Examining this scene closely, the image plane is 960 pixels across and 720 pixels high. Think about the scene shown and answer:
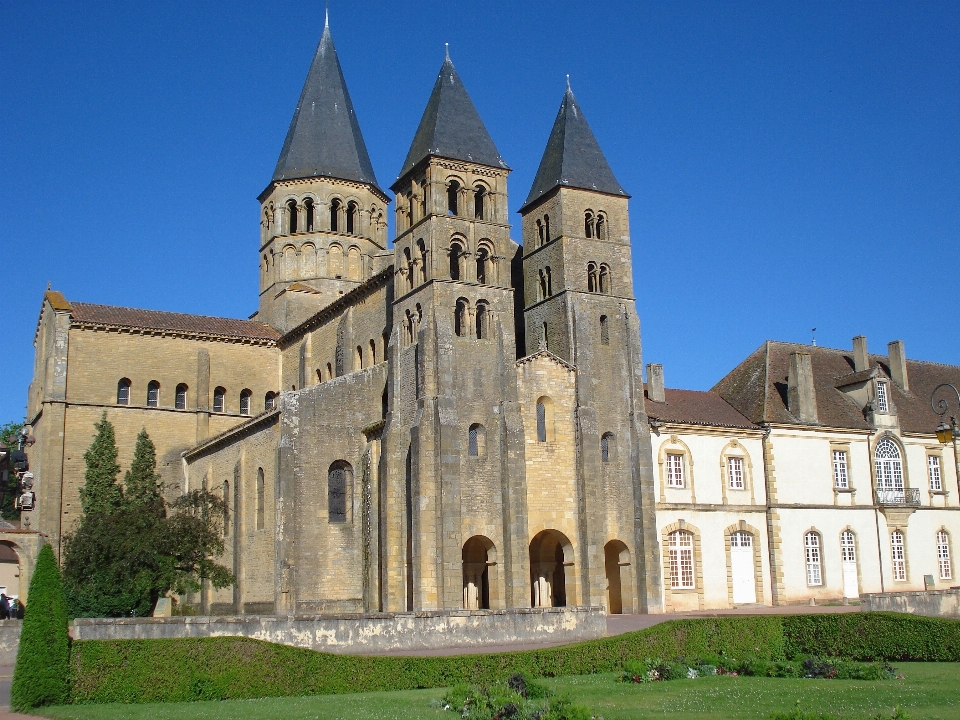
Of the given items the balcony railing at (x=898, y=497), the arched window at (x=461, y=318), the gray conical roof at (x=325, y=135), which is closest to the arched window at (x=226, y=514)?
the arched window at (x=461, y=318)

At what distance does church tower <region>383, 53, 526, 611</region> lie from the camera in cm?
3622

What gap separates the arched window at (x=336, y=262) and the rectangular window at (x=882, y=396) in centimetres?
2771

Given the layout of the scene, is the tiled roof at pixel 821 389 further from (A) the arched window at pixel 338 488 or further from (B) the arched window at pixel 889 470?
(A) the arched window at pixel 338 488

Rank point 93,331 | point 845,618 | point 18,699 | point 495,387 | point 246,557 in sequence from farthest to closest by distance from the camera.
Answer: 1. point 93,331
2. point 246,557
3. point 495,387
4. point 845,618
5. point 18,699

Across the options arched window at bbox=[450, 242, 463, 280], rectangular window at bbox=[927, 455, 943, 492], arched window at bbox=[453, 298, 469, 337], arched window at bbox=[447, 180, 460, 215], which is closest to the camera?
arched window at bbox=[453, 298, 469, 337]

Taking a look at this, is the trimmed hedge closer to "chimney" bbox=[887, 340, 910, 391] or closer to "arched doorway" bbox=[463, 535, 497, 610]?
"arched doorway" bbox=[463, 535, 497, 610]

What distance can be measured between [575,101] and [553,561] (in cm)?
1986

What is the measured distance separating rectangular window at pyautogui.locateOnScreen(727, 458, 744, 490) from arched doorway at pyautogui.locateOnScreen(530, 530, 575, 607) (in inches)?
311

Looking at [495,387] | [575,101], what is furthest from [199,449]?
[575,101]

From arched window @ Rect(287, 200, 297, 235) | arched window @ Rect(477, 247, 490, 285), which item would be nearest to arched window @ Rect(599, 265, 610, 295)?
arched window @ Rect(477, 247, 490, 285)

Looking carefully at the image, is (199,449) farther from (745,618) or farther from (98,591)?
(745,618)

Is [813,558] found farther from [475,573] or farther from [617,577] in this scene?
[475,573]

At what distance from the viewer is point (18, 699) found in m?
17.0

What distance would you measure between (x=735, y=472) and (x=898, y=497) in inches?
339
